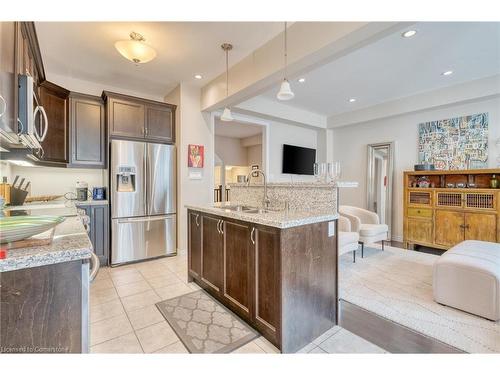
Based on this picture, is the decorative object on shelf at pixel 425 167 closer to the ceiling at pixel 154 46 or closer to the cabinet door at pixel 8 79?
the ceiling at pixel 154 46

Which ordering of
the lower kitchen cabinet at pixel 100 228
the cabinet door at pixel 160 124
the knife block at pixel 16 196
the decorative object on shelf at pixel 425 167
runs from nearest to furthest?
1. the knife block at pixel 16 196
2. the lower kitchen cabinet at pixel 100 228
3. the cabinet door at pixel 160 124
4. the decorative object on shelf at pixel 425 167

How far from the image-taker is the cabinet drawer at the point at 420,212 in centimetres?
403

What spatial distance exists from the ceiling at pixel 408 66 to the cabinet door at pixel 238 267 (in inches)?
106

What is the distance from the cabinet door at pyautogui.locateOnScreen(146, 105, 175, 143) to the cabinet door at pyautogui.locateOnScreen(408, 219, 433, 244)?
14.6ft

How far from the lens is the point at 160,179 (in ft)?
12.1

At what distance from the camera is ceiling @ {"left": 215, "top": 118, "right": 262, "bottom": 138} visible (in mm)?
6429

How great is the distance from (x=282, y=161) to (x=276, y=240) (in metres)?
4.13

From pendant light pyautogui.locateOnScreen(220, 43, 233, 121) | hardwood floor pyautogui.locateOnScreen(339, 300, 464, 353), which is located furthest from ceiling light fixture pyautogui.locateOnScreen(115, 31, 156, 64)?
hardwood floor pyautogui.locateOnScreen(339, 300, 464, 353)

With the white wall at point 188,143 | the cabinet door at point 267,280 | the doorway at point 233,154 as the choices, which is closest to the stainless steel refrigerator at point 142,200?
the white wall at point 188,143

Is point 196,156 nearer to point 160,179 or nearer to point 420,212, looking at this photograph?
point 160,179

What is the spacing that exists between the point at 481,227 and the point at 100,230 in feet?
18.2

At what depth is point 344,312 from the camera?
7.16 ft
